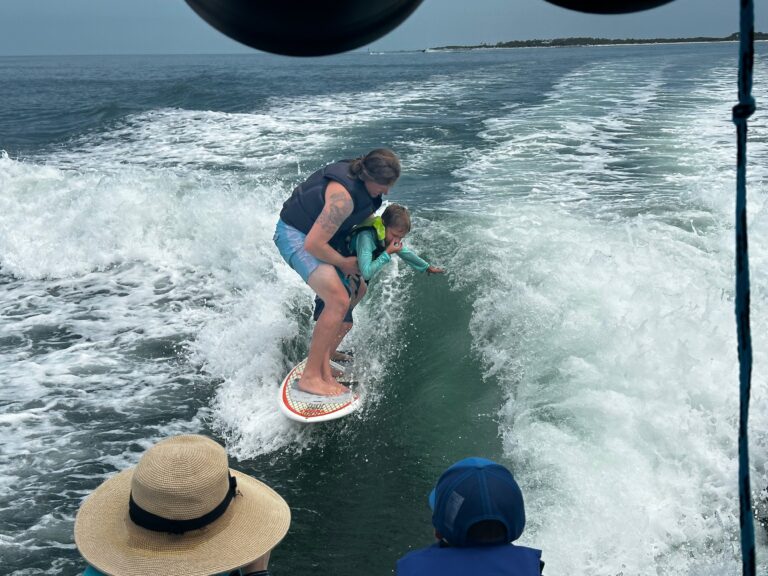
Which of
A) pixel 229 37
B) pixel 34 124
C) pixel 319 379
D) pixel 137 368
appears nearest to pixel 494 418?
pixel 319 379

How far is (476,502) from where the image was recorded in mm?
1871

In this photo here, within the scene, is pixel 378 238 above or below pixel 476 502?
above

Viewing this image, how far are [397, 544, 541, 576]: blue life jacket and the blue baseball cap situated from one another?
4 centimetres

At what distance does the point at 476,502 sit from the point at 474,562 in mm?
146

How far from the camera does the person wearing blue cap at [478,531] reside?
1851mm

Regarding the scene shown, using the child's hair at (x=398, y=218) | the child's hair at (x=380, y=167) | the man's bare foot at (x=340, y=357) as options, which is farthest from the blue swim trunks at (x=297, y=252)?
the man's bare foot at (x=340, y=357)

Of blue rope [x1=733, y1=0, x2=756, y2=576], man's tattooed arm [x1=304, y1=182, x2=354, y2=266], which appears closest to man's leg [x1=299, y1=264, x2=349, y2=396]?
man's tattooed arm [x1=304, y1=182, x2=354, y2=266]

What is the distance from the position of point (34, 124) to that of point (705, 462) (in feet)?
61.1

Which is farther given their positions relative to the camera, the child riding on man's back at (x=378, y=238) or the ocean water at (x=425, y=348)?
the child riding on man's back at (x=378, y=238)

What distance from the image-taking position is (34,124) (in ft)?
61.6

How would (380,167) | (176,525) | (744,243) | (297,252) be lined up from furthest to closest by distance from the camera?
(297,252)
(380,167)
(176,525)
(744,243)

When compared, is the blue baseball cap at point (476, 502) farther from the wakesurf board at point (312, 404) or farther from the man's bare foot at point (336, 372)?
the man's bare foot at point (336, 372)

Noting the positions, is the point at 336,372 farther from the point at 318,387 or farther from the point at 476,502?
the point at 476,502

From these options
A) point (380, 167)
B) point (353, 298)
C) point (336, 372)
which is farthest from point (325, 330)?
point (380, 167)
